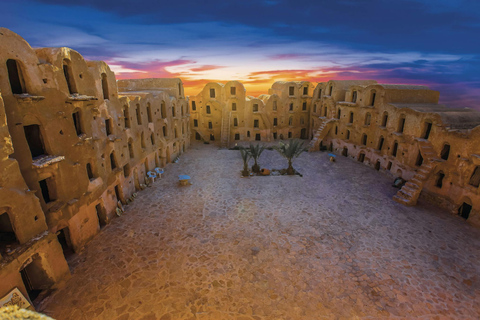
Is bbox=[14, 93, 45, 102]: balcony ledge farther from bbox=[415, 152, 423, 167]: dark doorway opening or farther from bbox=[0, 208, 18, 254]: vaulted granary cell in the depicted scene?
bbox=[415, 152, 423, 167]: dark doorway opening

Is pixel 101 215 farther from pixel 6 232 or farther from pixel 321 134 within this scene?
pixel 321 134

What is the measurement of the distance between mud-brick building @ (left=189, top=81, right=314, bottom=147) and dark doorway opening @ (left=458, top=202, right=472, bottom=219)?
78.4ft

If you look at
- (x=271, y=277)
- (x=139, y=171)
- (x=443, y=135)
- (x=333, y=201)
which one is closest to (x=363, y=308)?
(x=271, y=277)

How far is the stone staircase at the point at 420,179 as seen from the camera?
1753 centimetres

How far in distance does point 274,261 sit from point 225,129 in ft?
82.3

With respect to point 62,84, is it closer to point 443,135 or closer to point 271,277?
point 271,277

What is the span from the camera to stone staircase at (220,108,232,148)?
113 feet

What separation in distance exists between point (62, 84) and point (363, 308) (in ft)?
54.5

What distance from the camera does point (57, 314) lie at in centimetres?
923

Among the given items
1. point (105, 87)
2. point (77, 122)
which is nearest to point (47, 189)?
point (77, 122)

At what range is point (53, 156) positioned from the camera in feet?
34.6

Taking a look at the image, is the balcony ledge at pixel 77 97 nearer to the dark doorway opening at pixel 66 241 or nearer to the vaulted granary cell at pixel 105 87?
the vaulted granary cell at pixel 105 87

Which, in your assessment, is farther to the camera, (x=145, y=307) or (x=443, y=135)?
(x=443, y=135)

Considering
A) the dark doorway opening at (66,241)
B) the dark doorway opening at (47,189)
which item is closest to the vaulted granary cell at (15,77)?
the dark doorway opening at (47,189)
